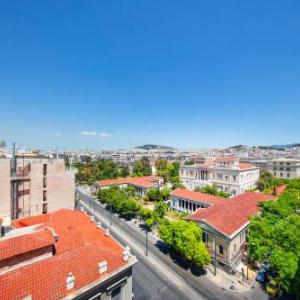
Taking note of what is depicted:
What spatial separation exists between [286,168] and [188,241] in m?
89.2

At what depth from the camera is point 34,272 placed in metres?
16.5

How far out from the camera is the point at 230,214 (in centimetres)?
3716

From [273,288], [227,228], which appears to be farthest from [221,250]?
[273,288]

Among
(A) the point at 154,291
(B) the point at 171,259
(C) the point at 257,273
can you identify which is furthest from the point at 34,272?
(C) the point at 257,273

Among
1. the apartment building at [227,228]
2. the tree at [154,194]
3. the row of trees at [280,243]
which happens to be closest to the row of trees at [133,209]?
the apartment building at [227,228]

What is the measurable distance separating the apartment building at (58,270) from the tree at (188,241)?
36.9 feet

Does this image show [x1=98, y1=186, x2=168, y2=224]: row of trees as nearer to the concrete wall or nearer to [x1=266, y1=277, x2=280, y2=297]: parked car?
[x1=266, y1=277, x2=280, y2=297]: parked car

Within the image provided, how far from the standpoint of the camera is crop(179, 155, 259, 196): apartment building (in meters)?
67.8

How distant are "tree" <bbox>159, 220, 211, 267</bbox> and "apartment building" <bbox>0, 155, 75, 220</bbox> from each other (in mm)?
24366

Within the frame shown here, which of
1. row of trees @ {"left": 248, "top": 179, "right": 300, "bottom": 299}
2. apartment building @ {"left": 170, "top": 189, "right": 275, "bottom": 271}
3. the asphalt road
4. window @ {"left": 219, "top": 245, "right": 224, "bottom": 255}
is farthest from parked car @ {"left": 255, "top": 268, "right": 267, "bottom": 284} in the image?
row of trees @ {"left": 248, "top": 179, "right": 300, "bottom": 299}

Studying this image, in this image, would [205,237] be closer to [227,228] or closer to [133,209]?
[227,228]

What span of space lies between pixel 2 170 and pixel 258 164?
119829mm

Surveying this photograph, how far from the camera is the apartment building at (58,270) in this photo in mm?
15359

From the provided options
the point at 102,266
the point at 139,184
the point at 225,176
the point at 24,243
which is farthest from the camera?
the point at 139,184
